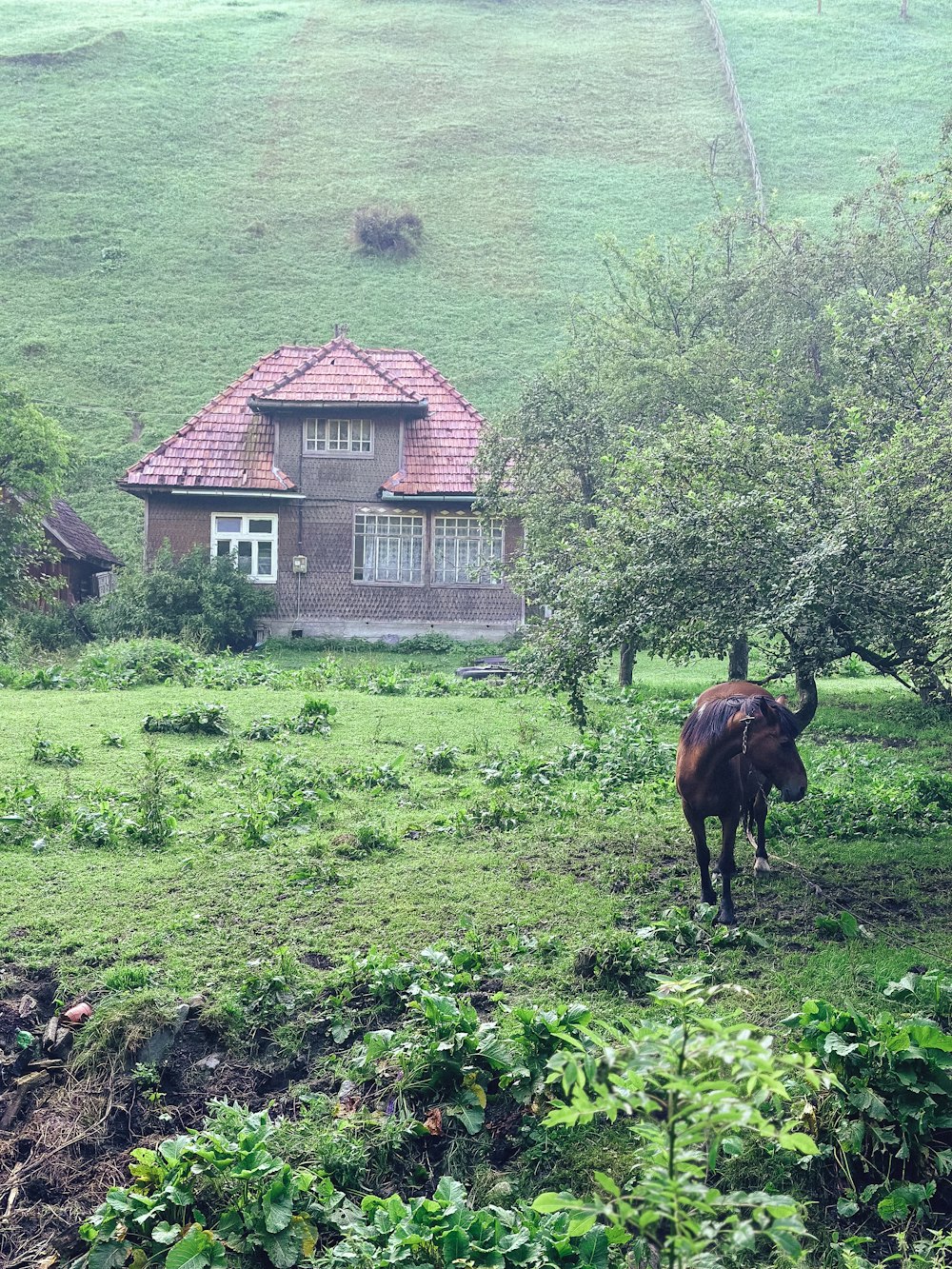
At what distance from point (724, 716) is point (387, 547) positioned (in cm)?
2319

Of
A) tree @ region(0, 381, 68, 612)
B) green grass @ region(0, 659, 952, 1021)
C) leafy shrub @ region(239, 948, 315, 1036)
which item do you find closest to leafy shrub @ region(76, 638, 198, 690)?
tree @ region(0, 381, 68, 612)

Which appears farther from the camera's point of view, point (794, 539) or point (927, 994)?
point (794, 539)

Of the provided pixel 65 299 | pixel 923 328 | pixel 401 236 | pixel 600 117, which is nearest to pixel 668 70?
pixel 600 117

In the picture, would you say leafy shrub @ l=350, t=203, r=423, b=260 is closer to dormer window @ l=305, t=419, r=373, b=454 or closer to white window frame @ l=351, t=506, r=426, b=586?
dormer window @ l=305, t=419, r=373, b=454

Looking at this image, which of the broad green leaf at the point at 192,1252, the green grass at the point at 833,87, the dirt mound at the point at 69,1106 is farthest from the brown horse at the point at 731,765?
the green grass at the point at 833,87

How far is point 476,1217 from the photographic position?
6.26 metres

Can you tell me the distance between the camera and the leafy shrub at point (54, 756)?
44.0 ft

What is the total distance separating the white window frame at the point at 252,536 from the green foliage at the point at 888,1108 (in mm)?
26289

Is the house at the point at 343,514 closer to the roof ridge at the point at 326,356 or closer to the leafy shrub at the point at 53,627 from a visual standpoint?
the roof ridge at the point at 326,356

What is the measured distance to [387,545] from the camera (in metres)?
32.1

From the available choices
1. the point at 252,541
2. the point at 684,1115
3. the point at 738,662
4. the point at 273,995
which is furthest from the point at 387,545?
the point at 684,1115

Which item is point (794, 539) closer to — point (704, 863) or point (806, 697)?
point (806, 697)

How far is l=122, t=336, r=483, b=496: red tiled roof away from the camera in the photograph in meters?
31.3

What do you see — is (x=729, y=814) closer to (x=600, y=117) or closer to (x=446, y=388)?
Answer: (x=446, y=388)
